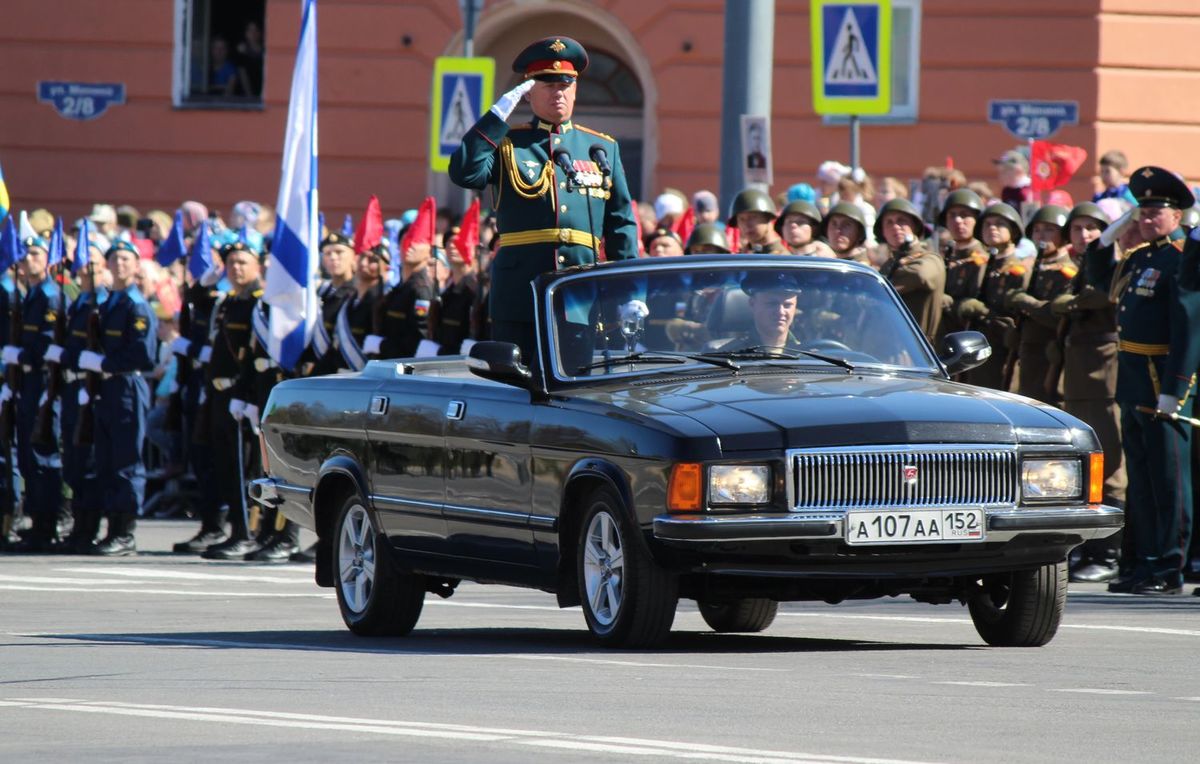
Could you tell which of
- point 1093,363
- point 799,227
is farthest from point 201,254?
point 1093,363

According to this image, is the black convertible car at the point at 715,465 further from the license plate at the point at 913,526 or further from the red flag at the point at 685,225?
Answer: the red flag at the point at 685,225

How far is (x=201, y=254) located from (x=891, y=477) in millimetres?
13334

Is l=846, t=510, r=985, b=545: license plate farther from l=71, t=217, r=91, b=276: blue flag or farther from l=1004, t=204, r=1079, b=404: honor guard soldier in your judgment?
l=71, t=217, r=91, b=276: blue flag

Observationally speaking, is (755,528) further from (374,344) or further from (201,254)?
(201,254)

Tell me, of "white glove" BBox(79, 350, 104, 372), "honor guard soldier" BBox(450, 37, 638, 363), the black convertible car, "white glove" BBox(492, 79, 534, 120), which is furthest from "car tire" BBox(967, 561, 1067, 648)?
"white glove" BBox(79, 350, 104, 372)

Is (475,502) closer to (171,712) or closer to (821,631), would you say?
(821,631)

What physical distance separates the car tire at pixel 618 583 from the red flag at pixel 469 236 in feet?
29.7

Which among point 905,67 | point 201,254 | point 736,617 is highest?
point 905,67

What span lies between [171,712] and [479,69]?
15.9 m

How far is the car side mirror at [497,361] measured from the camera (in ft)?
37.3

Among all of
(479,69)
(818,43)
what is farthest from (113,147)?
(818,43)

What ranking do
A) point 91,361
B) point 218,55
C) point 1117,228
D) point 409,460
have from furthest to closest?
point 218,55
point 91,361
point 1117,228
point 409,460

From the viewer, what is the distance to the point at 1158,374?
1509 centimetres

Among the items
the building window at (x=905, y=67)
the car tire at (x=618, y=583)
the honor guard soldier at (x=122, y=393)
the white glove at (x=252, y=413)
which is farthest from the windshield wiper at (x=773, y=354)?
the building window at (x=905, y=67)
